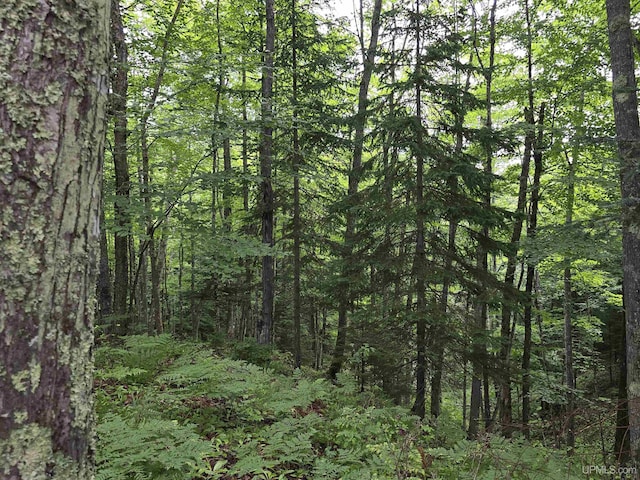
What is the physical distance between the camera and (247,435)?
4.36 m

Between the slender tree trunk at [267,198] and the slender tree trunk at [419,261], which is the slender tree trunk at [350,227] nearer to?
the slender tree trunk at [419,261]

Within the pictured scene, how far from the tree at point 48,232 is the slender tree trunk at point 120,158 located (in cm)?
524

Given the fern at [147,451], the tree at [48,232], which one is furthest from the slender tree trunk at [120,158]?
the tree at [48,232]

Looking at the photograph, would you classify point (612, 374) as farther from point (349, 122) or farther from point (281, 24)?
point (281, 24)

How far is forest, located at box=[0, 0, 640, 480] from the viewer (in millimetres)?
1254

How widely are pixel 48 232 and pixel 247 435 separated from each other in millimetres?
3812

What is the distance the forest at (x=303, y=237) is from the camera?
125 centimetres

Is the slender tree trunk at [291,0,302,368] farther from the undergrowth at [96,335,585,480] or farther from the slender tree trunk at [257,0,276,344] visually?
the undergrowth at [96,335,585,480]

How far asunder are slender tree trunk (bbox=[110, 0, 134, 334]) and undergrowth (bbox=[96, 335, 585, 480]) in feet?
6.81

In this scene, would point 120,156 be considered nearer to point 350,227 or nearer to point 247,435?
point 247,435

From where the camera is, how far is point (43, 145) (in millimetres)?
1244

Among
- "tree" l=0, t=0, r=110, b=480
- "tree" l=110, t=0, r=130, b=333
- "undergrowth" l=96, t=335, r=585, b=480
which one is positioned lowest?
"undergrowth" l=96, t=335, r=585, b=480

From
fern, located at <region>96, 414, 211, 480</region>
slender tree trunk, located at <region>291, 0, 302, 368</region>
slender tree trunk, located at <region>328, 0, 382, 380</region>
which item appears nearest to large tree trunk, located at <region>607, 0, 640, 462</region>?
slender tree trunk, located at <region>328, 0, 382, 380</region>

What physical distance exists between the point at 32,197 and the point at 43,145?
0.17 meters
